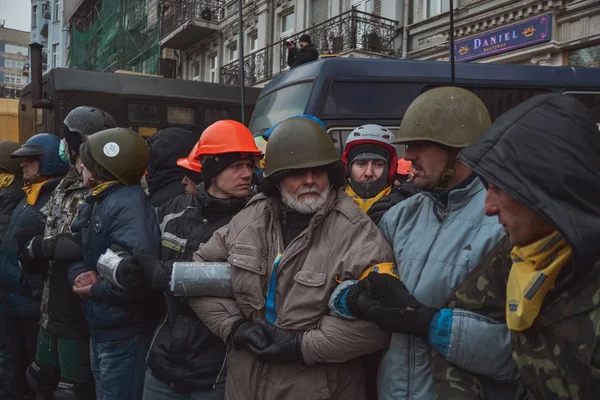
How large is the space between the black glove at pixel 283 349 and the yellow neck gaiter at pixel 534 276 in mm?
Answer: 807

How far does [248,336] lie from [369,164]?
149cm

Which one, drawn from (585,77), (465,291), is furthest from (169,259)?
(585,77)

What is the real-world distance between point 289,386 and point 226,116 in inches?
388

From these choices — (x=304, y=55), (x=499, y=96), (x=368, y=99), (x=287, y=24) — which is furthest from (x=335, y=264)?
(x=287, y=24)

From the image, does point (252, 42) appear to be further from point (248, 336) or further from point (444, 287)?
point (444, 287)

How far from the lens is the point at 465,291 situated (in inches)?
64.6

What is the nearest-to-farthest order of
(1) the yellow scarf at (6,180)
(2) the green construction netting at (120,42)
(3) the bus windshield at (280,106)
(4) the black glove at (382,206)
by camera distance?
(4) the black glove at (382,206) → (1) the yellow scarf at (6,180) → (3) the bus windshield at (280,106) → (2) the green construction netting at (120,42)

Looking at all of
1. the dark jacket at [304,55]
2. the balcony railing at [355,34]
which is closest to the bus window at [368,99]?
the dark jacket at [304,55]

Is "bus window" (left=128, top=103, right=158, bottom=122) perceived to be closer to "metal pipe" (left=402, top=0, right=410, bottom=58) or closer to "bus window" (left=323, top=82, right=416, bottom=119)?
"bus window" (left=323, top=82, right=416, bottom=119)

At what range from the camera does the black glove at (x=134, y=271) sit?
246 centimetres

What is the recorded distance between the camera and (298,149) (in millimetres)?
2172

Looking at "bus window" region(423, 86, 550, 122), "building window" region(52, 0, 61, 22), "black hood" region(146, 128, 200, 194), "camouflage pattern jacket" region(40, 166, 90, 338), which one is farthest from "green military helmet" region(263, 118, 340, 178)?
"building window" region(52, 0, 61, 22)

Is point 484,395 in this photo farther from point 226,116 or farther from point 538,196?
point 226,116

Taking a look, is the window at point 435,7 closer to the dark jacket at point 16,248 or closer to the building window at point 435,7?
the building window at point 435,7
